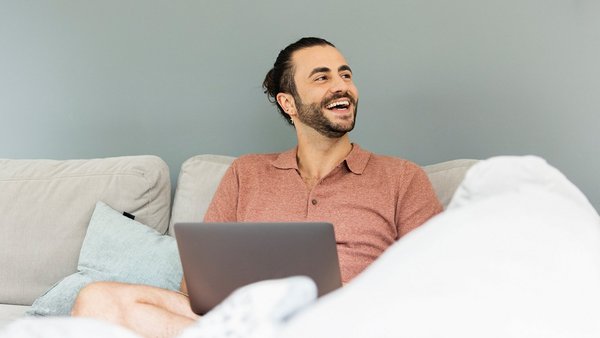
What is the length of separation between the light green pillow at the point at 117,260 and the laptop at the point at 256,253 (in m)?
0.63

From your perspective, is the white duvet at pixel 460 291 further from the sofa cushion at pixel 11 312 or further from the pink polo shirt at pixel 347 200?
the sofa cushion at pixel 11 312

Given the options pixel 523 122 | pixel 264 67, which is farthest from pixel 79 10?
pixel 523 122

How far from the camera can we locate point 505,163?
0.83 metres

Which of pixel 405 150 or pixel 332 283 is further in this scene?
pixel 405 150

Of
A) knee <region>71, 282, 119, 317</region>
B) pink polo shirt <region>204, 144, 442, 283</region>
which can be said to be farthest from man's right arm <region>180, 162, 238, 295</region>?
knee <region>71, 282, 119, 317</region>

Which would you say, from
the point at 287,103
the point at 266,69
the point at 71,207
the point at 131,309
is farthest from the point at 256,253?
the point at 266,69

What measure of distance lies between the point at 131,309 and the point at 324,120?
83 centimetres

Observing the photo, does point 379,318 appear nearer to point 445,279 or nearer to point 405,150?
point 445,279

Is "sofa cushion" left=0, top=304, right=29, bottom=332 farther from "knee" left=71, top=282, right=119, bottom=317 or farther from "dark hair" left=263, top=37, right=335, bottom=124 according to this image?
"dark hair" left=263, top=37, right=335, bottom=124

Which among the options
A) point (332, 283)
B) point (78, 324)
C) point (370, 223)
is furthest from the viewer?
point (370, 223)

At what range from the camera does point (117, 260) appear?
7.14 ft

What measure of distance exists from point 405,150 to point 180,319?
1.09 meters

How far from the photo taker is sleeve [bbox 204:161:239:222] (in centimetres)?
215

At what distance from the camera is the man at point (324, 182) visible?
200 centimetres
